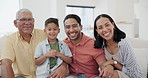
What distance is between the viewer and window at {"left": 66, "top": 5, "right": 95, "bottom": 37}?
541cm

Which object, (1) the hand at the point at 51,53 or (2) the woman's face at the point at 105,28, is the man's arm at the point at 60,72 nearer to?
(1) the hand at the point at 51,53

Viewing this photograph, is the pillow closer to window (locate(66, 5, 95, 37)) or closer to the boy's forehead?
the boy's forehead

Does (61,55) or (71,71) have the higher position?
(61,55)

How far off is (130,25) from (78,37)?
406 centimetres

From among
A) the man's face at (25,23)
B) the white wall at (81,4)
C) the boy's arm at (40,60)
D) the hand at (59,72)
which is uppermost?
the white wall at (81,4)

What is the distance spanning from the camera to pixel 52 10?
16.1 feet

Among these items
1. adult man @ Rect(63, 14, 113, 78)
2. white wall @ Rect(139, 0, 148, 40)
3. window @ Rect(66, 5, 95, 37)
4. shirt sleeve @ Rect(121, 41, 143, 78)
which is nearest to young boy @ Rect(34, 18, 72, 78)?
adult man @ Rect(63, 14, 113, 78)

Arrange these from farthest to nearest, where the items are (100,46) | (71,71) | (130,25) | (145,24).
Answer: (145,24) → (130,25) → (71,71) → (100,46)

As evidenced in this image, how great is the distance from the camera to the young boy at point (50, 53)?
6.24 feet

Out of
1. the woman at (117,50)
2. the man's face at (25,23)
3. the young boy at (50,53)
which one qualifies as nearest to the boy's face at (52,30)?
the young boy at (50,53)

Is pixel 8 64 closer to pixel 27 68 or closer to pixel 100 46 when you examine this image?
pixel 27 68

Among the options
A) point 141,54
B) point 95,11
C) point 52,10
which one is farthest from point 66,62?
point 95,11

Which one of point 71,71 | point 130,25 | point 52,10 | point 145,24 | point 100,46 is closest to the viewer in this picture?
point 100,46

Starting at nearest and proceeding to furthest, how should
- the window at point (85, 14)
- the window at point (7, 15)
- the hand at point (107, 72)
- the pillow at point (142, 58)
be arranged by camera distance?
the hand at point (107, 72), the pillow at point (142, 58), the window at point (7, 15), the window at point (85, 14)
